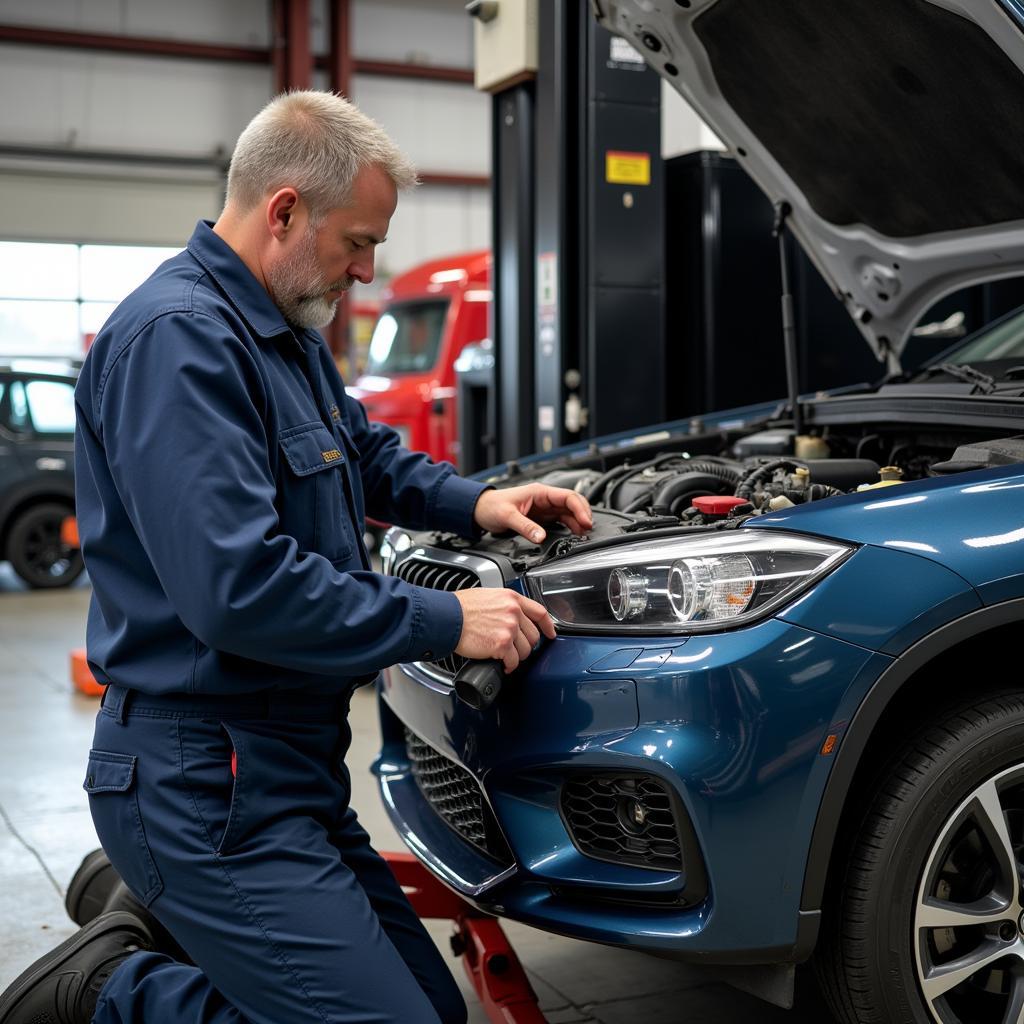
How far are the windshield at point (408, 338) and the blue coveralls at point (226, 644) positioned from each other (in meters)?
6.33

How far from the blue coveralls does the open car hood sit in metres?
1.30

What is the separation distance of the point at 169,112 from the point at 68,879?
520 inches

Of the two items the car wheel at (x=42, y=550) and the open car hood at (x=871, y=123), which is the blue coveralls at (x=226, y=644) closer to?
the open car hood at (x=871, y=123)

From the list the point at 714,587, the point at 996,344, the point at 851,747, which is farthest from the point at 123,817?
the point at 996,344

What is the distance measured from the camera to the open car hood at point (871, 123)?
2373 millimetres

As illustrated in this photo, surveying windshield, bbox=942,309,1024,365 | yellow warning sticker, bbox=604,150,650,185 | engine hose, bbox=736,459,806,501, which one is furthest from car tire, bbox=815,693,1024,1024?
yellow warning sticker, bbox=604,150,650,185

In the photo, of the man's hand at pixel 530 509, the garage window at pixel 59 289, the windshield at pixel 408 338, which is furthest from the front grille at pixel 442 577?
the garage window at pixel 59 289

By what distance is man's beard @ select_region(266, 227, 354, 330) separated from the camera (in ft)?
6.14

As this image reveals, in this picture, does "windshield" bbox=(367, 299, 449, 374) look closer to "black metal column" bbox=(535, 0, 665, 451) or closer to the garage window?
"black metal column" bbox=(535, 0, 665, 451)

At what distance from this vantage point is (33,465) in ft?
26.4

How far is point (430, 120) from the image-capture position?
623 inches

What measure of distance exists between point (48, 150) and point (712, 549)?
14229 mm

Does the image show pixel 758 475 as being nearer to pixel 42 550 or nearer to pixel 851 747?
pixel 851 747

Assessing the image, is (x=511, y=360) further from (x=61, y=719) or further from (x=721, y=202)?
(x=61, y=719)
